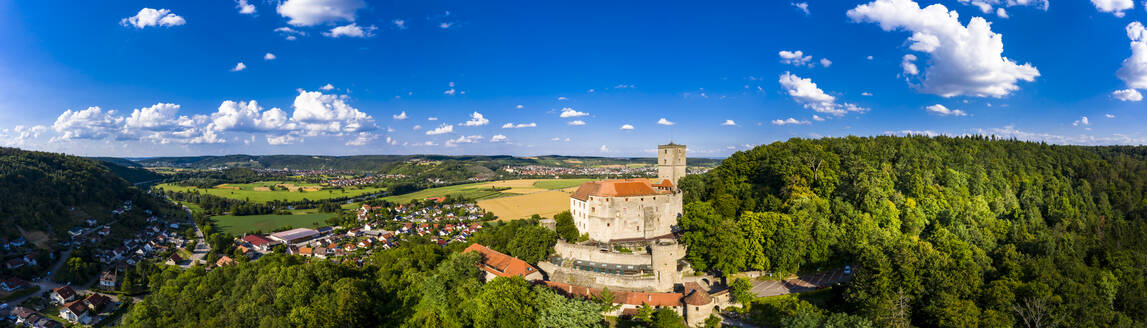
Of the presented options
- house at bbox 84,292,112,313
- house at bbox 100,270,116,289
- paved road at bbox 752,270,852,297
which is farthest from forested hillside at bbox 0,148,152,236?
paved road at bbox 752,270,852,297

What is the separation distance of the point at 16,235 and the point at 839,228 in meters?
91.4

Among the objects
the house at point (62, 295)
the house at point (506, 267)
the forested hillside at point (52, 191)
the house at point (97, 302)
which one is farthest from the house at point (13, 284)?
the house at point (506, 267)

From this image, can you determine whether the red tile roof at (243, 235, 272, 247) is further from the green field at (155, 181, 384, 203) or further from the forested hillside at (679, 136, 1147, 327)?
the forested hillside at (679, 136, 1147, 327)

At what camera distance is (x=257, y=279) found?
112 ft

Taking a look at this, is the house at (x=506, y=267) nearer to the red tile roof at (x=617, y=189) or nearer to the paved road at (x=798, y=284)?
the red tile roof at (x=617, y=189)

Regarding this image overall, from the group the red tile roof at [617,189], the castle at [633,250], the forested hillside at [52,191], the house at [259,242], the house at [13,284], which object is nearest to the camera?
the castle at [633,250]

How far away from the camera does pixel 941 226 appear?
3722cm

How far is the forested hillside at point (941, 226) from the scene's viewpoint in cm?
2361

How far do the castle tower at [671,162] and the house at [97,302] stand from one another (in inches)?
2053

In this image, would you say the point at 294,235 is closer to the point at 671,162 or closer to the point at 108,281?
the point at 108,281

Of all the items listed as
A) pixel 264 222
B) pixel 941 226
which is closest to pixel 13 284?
pixel 264 222

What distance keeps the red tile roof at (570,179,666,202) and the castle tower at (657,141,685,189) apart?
251 inches

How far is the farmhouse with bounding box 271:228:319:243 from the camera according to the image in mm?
68688

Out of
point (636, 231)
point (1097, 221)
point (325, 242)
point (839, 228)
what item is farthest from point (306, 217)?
point (1097, 221)
